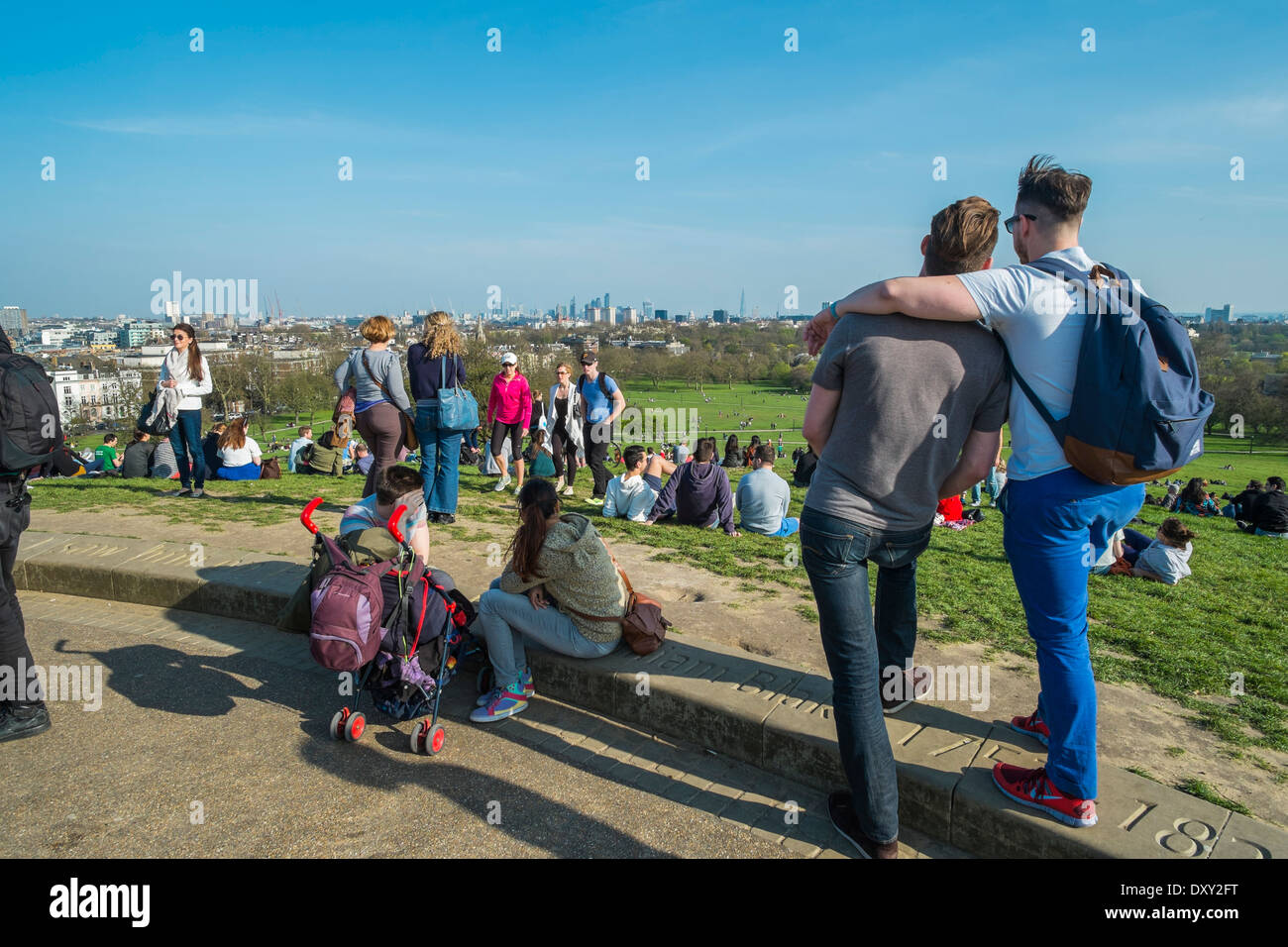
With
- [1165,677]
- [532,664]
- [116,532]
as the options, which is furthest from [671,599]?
[116,532]

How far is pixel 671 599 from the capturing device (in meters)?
5.56

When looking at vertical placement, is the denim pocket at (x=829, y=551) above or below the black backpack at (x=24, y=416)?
below

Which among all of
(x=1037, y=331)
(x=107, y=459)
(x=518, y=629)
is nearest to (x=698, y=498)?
(x=518, y=629)

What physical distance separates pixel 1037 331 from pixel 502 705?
2.99m

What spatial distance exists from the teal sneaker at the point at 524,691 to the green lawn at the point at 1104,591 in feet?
6.68

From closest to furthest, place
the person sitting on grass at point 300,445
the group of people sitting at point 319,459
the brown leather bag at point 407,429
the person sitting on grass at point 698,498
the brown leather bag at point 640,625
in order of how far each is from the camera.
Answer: the brown leather bag at point 640,625 → the brown leather bag at point 407,429 → the person sitting on grass at point 698,498 → the group of people sitting at point 319,459 → the person sitting on grass at point 300,445

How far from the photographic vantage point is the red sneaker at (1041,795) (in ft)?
8.83

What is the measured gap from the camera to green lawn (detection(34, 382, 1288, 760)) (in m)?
4.41

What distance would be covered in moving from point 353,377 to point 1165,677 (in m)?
6.63

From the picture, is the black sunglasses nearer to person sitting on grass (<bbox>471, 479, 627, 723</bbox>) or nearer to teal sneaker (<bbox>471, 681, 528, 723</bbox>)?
person sitting on grass (<bbox>471, 479, 627, 723</bbox>)

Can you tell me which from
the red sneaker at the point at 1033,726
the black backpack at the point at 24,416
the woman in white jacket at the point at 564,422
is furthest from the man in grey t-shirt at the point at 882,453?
the woman in white jacket at the point at 564,422

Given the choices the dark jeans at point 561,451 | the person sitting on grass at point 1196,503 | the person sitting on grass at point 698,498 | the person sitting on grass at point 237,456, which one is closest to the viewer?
the person sitting on grass at point 698,498

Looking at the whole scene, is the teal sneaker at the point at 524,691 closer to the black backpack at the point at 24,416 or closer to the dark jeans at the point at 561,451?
the black backpack at the point at 24,416

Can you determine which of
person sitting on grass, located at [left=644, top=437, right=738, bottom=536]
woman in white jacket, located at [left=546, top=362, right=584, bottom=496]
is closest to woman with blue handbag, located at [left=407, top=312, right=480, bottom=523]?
woman in white jacket, located at [left=546, top=362, right=584, bottom=496]
